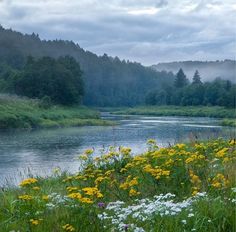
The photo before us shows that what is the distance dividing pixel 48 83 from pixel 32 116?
29038 millimetres

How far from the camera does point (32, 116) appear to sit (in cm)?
6194

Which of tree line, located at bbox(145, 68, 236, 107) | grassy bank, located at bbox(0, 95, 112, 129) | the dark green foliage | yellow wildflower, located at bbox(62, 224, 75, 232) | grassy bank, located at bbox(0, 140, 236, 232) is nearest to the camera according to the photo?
yellow wildflower, located at bbox(62, 224, 75, 232)

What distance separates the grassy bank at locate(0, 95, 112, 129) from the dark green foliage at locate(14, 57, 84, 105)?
11.6 m

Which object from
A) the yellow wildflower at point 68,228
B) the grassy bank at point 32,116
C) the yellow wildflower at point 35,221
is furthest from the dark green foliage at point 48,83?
the yellow wildflower at point 68,228

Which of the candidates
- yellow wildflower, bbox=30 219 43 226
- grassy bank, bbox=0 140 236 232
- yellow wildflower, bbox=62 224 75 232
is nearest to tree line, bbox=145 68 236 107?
grassy bank, bbox=0 140 236 232

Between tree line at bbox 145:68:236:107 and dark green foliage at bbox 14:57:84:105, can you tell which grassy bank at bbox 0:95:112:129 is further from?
tree line at bbox 145:68:236:107

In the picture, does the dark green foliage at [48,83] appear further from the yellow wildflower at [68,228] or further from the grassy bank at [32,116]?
the yellow wildflower at [68,228]

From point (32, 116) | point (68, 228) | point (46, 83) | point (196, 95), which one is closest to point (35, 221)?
point (68, 228)

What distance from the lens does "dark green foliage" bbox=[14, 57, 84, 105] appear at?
89.7 metres

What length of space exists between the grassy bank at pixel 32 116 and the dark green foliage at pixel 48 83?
1158 cm

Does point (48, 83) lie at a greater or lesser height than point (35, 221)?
greater

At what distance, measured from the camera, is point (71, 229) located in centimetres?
559

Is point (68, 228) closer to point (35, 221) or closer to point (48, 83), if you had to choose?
point (35, 221)

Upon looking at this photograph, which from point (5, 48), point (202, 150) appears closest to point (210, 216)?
point (202, 150)
